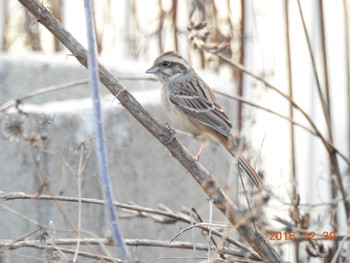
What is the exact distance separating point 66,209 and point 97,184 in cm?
18

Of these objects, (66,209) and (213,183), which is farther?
(66,209)

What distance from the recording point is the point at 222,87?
16.9ft

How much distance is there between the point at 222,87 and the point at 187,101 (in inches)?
19.2

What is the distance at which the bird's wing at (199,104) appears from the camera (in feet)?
15.0

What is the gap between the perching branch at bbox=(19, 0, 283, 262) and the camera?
3.04m

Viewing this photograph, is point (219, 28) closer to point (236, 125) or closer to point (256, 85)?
point (256, 85)

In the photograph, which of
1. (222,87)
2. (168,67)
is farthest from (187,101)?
(222,87)

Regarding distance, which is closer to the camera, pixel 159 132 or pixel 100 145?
pixel 100 145

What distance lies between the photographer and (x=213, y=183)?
116 inches

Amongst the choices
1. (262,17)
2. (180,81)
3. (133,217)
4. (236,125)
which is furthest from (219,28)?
(133,217)

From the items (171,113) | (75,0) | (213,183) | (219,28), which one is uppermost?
(75,0)

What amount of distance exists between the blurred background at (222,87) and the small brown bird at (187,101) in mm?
102
